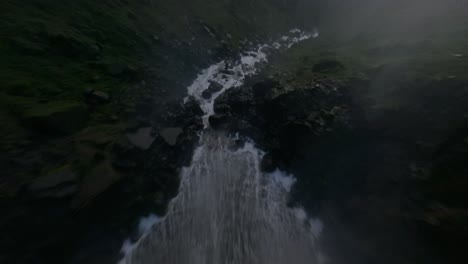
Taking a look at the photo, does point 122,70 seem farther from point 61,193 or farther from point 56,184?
point 61,193

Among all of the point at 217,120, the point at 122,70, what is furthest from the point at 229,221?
the point at 122,70

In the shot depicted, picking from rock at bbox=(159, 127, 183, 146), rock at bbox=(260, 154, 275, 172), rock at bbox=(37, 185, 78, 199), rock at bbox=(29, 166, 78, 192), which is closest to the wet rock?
rock at bbox=(159, 127, 183, 146)

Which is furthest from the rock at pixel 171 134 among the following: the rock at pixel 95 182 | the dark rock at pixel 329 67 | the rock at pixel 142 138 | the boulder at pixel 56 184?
the dark rock at pixel 329 67

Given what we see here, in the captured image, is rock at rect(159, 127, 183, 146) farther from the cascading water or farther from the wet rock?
the wet rock

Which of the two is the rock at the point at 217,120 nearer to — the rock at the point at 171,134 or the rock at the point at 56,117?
the rock at the point at 171,134

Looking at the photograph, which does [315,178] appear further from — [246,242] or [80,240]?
[80,240]

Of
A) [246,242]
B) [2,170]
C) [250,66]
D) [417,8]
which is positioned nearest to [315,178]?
[246,242]
